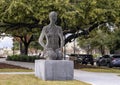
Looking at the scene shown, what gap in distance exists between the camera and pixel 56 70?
17.6 m

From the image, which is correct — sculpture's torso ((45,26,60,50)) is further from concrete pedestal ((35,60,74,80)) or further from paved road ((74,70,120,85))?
paved road ((74,70,120,85))

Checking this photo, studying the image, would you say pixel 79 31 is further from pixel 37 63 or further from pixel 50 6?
pixel 37 63

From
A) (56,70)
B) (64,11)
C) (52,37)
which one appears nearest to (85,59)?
(64,11)

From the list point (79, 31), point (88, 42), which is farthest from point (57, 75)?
point (88, 42)

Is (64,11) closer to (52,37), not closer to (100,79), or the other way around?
(52,37)

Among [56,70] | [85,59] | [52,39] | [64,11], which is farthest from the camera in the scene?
[85,59]

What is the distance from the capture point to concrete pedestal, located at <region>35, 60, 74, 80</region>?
17406mm

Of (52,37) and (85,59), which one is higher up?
(52,37)

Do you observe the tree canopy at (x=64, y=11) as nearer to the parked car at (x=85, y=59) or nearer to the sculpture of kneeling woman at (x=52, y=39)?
the sculpture of kneeling woman at (x=52, y=39)

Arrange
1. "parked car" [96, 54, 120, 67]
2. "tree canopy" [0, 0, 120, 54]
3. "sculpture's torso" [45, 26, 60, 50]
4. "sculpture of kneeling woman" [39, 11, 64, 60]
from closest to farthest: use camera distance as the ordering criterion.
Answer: "sculpture of kneeling woman" [39, 11, 64, 60], "sculpture's torso" [45, 26, 60, 50], "tree canopy" [0, 0, 120, 54], "parked car" [96, 54, 120, 67]

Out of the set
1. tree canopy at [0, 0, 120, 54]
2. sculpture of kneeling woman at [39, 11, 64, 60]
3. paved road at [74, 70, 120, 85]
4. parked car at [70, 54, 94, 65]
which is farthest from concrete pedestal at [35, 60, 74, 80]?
parked car at [70, 54, 94, 65]

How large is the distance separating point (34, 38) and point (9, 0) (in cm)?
2558

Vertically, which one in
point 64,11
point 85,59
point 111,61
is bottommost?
point 111,61

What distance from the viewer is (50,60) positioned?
17.6 m
